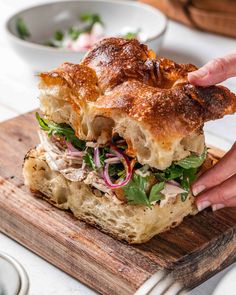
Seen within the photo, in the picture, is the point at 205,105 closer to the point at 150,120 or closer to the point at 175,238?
the point at 150,120

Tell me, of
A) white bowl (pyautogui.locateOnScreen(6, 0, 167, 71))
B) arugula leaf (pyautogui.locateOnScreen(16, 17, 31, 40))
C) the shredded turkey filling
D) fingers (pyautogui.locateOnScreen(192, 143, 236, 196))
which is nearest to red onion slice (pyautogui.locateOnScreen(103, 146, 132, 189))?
the shredded turkey filling

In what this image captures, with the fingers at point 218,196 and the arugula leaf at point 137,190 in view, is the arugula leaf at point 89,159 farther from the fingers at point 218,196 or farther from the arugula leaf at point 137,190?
the fingers at point 218,196

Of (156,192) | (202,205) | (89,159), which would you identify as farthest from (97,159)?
(202,205)

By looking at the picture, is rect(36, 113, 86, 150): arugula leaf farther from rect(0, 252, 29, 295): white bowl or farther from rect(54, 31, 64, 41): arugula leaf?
rect(54, 31, 64, 41): arugula leaf

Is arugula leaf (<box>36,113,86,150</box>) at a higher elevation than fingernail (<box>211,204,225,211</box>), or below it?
higher

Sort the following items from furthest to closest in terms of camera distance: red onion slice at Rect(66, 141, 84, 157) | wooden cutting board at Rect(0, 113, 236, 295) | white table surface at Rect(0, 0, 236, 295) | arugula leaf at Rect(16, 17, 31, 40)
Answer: arugula leaf at Rect(16, 17, 31, 40) < red onion slice at Rect(66, 141, 84, 157) < white table surface at Rect(0, 0, 236, 295) < wooden cutting board at Rect(0, 113, 236, 295)

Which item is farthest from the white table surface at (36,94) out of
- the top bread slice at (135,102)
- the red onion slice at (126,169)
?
the top bread slice at (135,102)

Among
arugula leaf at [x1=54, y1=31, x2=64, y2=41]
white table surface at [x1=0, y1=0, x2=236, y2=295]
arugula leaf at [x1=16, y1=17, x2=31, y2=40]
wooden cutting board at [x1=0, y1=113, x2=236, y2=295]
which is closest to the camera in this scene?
wooden cutting board at [x1=0, y1=113, x2=236, y2=295]
